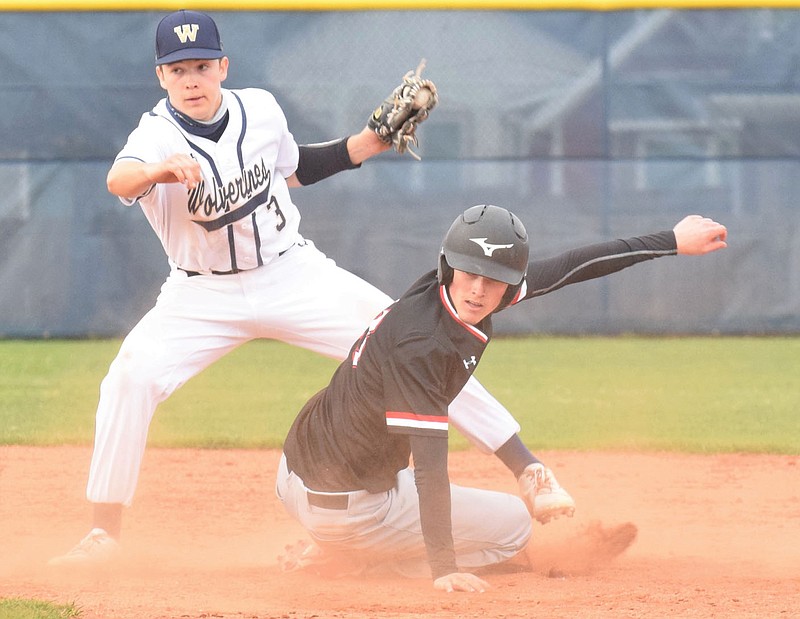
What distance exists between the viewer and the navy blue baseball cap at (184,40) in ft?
11.7

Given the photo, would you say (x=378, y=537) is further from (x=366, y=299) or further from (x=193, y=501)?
(x=193, y=501)

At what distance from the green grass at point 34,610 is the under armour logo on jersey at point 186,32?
171 centimetres

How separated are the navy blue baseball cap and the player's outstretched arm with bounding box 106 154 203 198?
1.34 ft

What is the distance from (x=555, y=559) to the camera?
3.61 m

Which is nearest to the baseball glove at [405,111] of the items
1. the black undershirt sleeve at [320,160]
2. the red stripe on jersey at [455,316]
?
the black undershirt sleeve at [320,160]

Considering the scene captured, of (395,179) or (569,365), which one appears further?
(395,179)

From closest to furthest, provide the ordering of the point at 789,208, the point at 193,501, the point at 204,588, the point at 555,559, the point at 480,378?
the point at 204,588
the point at 555,559
the point at 193,501
the point at 480,378
the point at 789,208

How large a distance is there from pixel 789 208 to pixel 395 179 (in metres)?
2.99

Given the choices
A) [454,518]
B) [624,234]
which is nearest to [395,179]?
[624,234]

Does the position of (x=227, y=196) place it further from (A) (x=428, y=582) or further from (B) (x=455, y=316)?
(A) (x=428, y=582)

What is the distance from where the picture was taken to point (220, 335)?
3.76 metres

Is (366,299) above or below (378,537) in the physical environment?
above

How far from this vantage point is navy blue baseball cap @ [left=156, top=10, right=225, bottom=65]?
357cm

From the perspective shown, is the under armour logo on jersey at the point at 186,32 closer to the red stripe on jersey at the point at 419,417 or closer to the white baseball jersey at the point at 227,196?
the white baseball jersey at the point at 227,196
